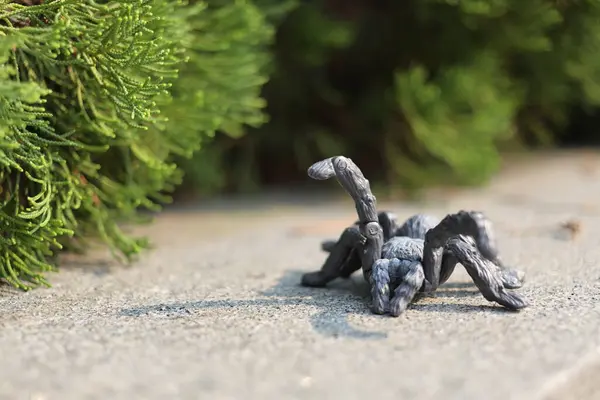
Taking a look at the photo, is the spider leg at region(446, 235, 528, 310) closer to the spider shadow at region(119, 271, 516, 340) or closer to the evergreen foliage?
the spider shadow at region(119, 271, 516, 340)

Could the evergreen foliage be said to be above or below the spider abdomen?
above

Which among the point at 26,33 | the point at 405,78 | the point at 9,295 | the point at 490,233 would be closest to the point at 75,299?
the point at 9,295

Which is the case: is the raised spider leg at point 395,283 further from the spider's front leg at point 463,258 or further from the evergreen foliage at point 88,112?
the evergreen foliage at point 88,112

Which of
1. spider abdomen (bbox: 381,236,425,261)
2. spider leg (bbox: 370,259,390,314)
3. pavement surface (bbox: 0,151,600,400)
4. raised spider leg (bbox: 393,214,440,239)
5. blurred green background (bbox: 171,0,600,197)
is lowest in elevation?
pavement surface (bbox: 0,151,600,400)

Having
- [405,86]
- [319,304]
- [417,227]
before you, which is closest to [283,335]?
[319,304]

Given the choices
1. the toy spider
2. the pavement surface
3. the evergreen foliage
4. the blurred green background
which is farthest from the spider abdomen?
the blurred green background

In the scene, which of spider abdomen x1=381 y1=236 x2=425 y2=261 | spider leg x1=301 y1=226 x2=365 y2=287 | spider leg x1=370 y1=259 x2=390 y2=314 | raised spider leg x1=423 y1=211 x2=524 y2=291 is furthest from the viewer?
spider leg x1=301 y1=226 x2=365 y2=287

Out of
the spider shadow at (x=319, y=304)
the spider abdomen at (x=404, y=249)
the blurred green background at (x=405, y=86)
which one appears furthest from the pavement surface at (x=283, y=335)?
the blurred green background at (x=405, y=86)

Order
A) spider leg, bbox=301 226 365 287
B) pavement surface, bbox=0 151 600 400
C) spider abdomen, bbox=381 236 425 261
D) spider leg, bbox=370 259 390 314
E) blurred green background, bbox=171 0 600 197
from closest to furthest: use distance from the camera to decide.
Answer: pavement surface, bbox=0 151 600 400 → spider leg, bbox=370 259 390 314 → spider abdomen, bbox=381 236 425 261 → spider leg, bbox=301 226 365 287 → blurred green background, bbox=171 0 600 197
